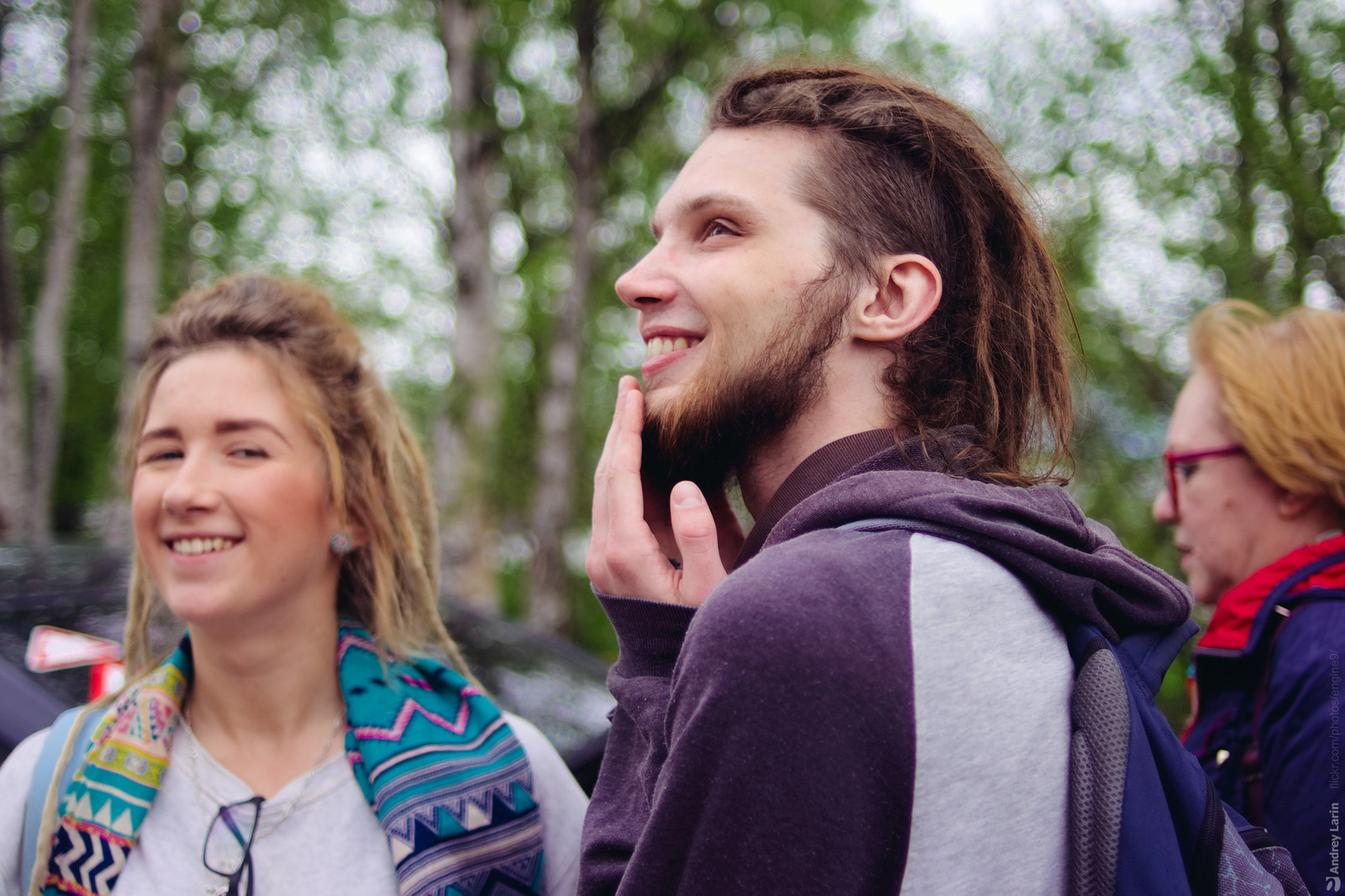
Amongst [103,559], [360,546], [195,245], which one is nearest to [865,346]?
[360,546]

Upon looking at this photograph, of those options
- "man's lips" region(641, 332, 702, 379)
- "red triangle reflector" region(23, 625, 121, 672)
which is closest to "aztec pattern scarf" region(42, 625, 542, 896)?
"red triangle reflector" region(23, 625, 121, 672)

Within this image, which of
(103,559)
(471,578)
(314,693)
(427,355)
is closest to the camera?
(314,693)

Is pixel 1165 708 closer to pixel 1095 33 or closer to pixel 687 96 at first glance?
pixel 1095 33

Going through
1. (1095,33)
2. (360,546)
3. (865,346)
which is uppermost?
(1095,33)

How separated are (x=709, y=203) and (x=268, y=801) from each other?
4.84 feet

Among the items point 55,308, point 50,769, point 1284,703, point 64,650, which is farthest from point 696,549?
point 55,308

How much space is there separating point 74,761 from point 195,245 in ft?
56.4

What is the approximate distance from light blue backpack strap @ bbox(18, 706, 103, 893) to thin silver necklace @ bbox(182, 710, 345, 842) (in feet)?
0.62

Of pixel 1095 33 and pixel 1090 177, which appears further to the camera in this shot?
pixel 1090 177

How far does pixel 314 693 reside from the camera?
221 cm

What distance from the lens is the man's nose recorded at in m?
1.74

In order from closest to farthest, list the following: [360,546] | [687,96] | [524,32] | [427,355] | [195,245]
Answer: [360,546] < [524,32] < [687,96] < [195,245] < [427,355]

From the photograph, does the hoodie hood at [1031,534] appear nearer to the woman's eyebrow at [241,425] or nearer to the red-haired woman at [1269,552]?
the red-haired woman at [1269,552]

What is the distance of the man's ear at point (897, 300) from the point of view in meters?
1.70
